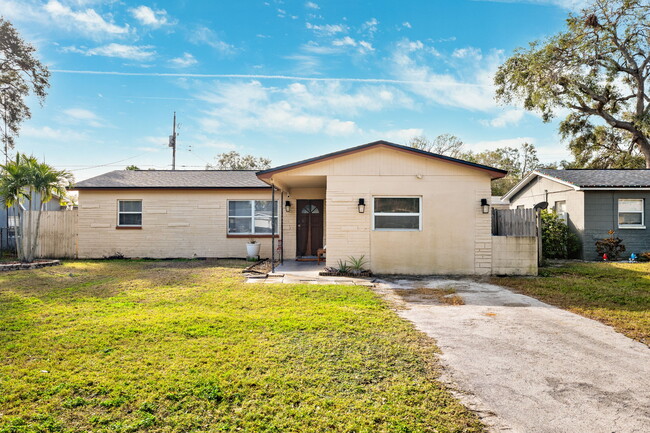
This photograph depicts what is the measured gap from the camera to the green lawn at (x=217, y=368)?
253 cm

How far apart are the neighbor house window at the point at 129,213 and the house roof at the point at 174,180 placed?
741 mm

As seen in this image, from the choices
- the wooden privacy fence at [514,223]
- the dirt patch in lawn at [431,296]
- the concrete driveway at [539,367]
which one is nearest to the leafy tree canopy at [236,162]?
the wooden privacy fence at [514,223]

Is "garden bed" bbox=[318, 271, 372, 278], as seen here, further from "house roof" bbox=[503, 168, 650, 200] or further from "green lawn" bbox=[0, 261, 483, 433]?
"house roof" bbox=[503, 168, 650, 200]

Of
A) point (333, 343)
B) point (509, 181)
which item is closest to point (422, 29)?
point (333, 343)

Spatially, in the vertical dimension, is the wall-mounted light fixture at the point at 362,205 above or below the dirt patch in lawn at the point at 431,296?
above

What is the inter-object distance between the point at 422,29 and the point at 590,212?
9.72 m

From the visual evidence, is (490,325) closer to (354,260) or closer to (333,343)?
(333,343)

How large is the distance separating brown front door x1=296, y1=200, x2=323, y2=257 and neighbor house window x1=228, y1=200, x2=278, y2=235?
1.03 m

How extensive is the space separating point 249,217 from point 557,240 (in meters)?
12.3

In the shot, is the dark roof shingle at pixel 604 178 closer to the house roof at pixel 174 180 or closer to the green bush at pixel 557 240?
the green bush at pixel 557 240

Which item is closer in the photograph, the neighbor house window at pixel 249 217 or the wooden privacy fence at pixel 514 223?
the wooden privacy fence at pixel 514 223

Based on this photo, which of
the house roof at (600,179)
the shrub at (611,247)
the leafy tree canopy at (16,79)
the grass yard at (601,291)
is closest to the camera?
the grass yard at (601,291)

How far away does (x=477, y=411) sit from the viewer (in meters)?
2.68

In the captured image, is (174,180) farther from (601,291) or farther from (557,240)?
(557,240)
